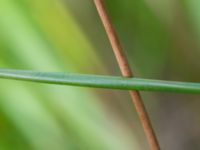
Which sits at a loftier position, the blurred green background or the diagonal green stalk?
the blurred green background

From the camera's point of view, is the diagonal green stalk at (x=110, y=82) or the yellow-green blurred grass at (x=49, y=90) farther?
the yellow-green blurred grass at (x=49, y=90)

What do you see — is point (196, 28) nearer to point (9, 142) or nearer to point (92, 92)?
point (92, 92)

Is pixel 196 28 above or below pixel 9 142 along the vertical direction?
above

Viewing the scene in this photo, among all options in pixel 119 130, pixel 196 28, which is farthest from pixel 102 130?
pixel 196 28

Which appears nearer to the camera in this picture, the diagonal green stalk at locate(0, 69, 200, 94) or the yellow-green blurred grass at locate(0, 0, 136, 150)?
the diagonal green stalk at locate(0, 69, 200, 94)
